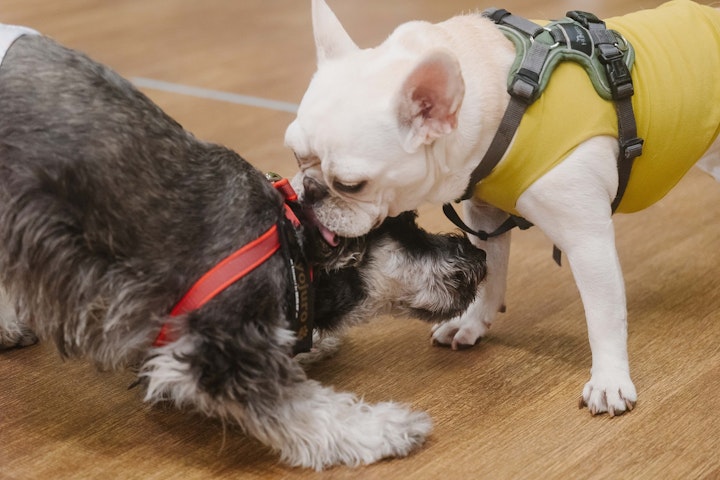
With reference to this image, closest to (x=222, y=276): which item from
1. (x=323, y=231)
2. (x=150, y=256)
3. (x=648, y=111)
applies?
(x=150, y=256)

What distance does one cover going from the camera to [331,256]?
1.94 meters

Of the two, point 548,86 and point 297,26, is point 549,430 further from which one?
point 297,26

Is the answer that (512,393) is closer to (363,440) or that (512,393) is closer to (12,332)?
(363,440)

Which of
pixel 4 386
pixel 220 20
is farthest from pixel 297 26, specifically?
pixel 4 386

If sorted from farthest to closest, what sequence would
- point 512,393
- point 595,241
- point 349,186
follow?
1. point 512,393
2. point 595,241
3. point 349,186

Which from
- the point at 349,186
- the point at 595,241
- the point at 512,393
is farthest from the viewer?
the point at 512,393

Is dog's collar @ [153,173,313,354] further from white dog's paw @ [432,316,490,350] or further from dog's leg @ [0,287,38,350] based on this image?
dog's leg @ [0,287,38,350]

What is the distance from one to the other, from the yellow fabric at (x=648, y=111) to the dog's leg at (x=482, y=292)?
187 millimetres

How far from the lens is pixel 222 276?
5.85 ft

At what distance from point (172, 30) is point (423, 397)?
3.54 meters

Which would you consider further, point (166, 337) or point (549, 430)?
point (549, 430)

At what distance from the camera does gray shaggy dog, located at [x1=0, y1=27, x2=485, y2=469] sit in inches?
67.9

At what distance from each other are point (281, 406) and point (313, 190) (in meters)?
0.41

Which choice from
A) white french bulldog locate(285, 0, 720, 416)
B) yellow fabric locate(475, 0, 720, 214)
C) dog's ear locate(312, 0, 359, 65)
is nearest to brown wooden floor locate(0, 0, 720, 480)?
white french bulldog locate(285, 0, 720, 416)
